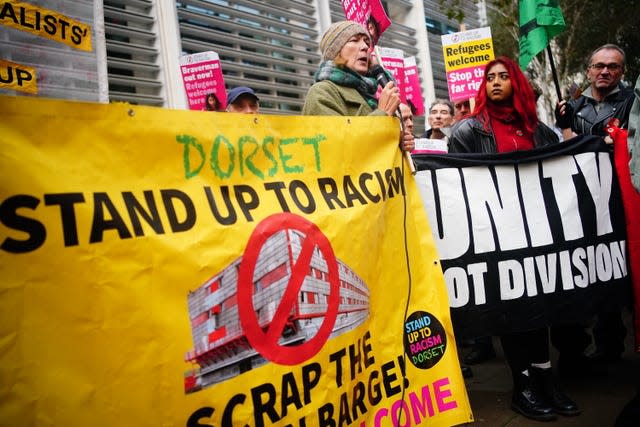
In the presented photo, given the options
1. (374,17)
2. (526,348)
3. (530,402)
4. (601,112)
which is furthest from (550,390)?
(374,17)

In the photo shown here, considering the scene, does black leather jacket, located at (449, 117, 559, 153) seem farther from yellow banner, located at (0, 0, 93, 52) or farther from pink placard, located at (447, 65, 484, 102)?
pink placard, located at (447, 65, 484, 102)

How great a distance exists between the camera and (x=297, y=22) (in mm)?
10375

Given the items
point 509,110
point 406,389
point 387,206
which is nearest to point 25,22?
point 387,206

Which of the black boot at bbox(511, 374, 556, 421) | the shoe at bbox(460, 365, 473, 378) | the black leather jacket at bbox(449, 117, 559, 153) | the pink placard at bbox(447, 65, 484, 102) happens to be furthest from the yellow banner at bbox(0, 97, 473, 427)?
the pink placard at bbox(447, 65, 484, 102)

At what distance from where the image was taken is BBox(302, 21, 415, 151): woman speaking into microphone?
8.39 feet

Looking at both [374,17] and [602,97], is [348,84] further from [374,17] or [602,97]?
[602,97]

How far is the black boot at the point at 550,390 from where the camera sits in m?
2.73

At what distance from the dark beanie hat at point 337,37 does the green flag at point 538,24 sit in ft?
5.16

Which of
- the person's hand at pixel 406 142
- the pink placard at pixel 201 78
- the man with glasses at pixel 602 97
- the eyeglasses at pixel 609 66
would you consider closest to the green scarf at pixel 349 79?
the person's hand at pixel 406 142

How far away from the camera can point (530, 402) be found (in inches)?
107

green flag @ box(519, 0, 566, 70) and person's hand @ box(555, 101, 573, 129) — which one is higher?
green flag @ box(519, 0, 566, 70)

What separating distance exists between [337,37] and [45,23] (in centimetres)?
142

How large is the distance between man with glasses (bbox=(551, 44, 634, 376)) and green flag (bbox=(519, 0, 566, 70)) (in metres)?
0.36

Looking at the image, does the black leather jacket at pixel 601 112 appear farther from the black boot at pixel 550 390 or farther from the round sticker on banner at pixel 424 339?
the round sticker on banner at pixel 424 339
